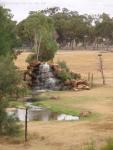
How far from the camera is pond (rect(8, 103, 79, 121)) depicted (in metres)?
28.8

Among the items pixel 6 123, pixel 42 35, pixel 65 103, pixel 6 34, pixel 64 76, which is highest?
pixel 6 34

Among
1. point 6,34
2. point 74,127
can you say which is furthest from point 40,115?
point 6,34

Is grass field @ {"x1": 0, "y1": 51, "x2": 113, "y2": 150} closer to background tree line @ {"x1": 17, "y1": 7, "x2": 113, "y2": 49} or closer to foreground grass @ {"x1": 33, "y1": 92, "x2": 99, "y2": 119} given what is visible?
foreground grass @ {"x1": 33, "y1": 92, "x2": 99, "y2": 119}

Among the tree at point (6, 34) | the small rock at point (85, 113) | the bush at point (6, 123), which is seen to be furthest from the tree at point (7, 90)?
the tree at point (6, 34)

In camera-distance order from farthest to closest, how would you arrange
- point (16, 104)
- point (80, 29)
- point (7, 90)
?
point (80, 29) < point (16, 104) < point (7, 90)

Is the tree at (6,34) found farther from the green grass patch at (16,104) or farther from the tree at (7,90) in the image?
the tree at (7,90)

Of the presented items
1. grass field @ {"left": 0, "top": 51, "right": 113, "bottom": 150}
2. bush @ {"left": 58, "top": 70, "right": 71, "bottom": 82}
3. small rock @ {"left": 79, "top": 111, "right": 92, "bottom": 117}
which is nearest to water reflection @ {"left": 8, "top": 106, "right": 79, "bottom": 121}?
small rock @ {"left": 79, "top": 111, "right": 92, "bottom": 117}

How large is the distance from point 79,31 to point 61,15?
10.4 meters

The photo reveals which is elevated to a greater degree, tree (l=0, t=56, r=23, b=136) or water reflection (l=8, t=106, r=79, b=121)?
tree (l=0, t=56, r=23, b=136)

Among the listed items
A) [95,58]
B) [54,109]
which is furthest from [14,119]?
[95,58]

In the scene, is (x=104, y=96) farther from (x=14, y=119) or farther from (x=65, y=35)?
(x=65, y=35)

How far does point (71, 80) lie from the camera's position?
4656 centimetres

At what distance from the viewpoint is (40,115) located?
3027cm

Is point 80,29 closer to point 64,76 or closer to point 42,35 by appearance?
point 42,35
